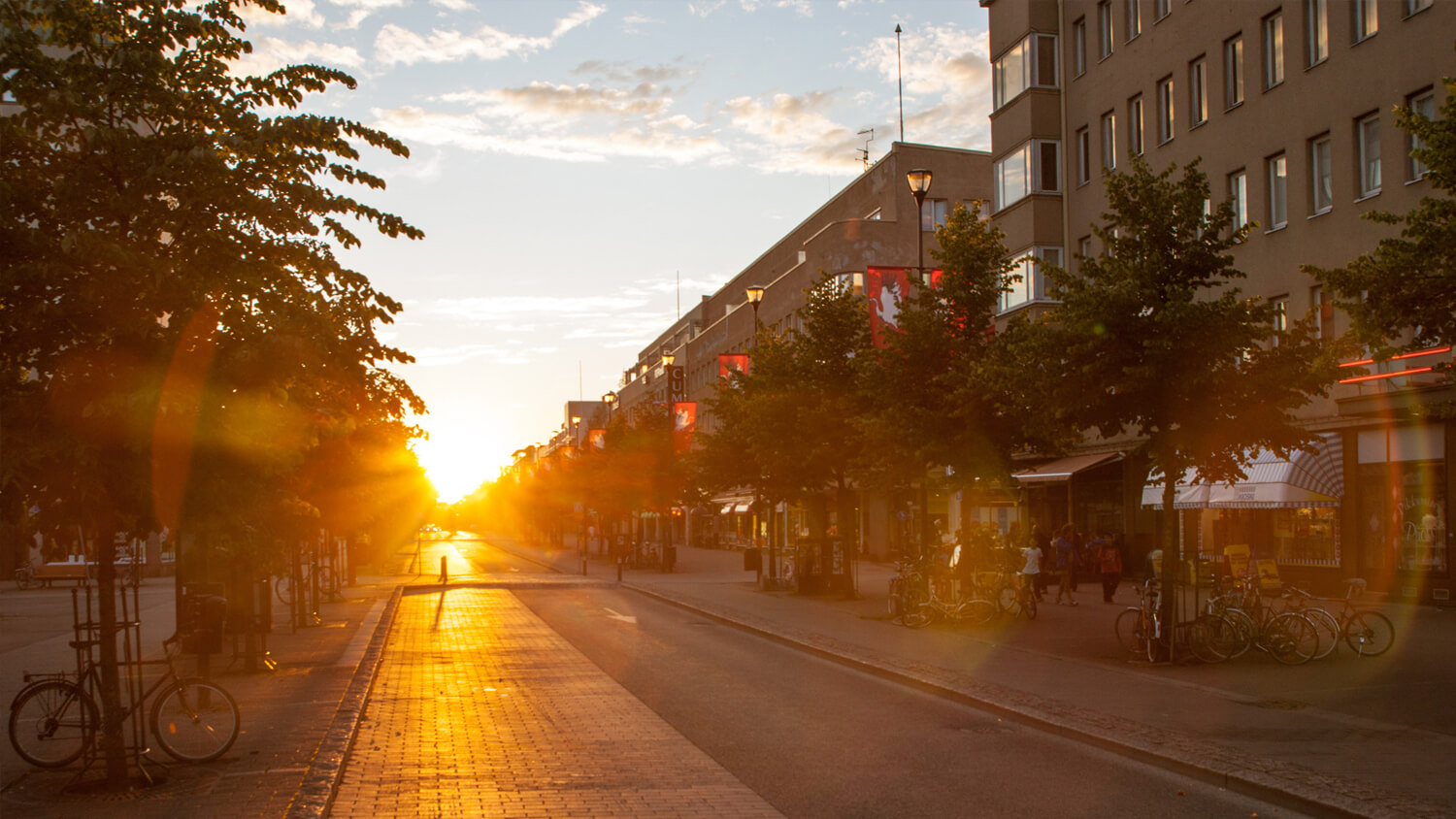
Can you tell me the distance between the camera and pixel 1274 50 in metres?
29.6

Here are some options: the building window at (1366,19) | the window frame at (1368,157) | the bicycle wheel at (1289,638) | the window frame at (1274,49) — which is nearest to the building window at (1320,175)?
the window frame at (1368,157)

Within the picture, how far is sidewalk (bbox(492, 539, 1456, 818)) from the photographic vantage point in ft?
31.2

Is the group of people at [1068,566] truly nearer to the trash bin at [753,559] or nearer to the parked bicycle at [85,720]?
the trash bin at [753,559]

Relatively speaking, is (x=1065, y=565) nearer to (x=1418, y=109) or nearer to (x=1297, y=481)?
(x=1297, y=481)

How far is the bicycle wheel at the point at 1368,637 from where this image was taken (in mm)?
16734

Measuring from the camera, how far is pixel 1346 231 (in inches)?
1059

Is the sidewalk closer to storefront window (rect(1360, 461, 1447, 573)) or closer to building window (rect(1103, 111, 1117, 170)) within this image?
storefront window (rect(1360, 461, 1447, 573))

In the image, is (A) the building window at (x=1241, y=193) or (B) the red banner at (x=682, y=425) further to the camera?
(B) the red banner at (x=682, y=425)

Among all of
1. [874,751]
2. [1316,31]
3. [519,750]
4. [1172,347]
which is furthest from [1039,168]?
[519,750]

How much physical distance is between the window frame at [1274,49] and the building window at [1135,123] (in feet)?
16.7

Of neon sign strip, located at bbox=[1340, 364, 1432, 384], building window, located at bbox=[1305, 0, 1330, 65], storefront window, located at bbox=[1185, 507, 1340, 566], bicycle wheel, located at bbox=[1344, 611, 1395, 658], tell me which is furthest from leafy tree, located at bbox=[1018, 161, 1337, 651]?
building window, located at bbox=[1305, 0, 1330, 65]

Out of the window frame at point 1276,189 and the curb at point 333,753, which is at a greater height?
the window frame at point 1276,189

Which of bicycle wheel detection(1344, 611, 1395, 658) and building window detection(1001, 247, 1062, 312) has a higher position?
building window detection(1001, 247, 1062, 312)

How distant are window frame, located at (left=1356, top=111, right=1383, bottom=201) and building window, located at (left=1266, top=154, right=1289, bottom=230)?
7.25ft
